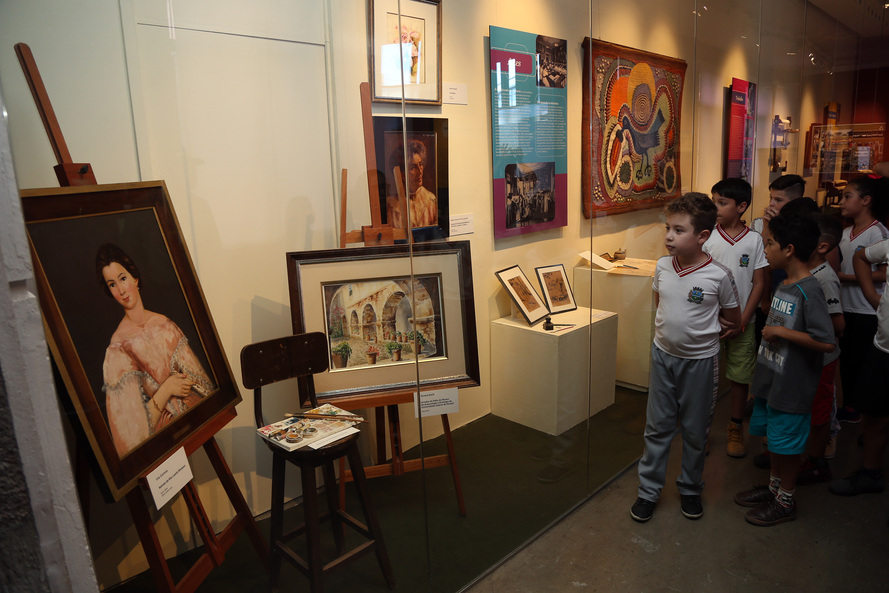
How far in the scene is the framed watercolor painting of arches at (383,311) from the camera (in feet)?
6.97

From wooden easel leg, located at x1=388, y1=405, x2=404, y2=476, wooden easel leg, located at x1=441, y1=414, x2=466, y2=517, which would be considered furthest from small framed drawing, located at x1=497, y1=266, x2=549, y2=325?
wooden easel leg, located at x1=388, y1=405, x2=404, y2=476

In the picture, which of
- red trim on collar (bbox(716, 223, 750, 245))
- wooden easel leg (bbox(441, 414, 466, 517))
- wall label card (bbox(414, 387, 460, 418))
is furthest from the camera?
red trim on collar (bbox(716, 223, 750, 245))

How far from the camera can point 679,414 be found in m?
2.74

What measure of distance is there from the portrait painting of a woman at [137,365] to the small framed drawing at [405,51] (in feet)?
3.56

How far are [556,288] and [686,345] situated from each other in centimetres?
63

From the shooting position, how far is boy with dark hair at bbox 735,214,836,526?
2.45 metres

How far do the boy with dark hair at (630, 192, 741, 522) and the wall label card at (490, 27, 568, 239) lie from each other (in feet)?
1.80

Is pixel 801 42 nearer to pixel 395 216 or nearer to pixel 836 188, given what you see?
pixel 836 188

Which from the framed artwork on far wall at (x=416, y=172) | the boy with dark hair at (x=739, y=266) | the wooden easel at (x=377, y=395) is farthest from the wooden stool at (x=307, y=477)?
the boy with dark hair at (x=739, y=266)

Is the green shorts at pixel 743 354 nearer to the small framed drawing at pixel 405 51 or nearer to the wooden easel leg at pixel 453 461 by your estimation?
the wooden easel leg at pixel 453 461

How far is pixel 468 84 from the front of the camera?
2332mm

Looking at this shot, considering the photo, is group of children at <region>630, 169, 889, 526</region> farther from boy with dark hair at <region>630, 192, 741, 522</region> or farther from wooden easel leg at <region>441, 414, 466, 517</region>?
wooden easel leg at <region>441, 414, 466, 517</region>

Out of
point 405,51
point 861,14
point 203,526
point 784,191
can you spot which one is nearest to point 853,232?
point 784,191

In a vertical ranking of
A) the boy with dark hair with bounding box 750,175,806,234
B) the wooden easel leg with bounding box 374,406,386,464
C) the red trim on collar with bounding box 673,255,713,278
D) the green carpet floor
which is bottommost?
the green carpet floor
